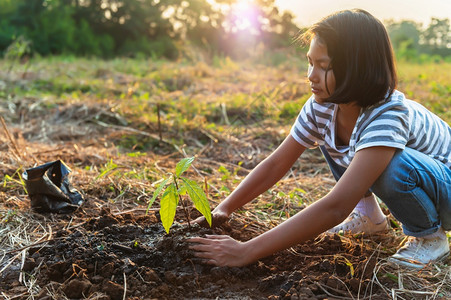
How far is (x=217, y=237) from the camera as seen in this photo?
1.67 metres

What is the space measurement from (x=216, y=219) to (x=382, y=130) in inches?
30.7

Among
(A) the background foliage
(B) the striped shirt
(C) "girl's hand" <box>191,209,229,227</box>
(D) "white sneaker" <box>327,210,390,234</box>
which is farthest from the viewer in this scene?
(A) the background foliage

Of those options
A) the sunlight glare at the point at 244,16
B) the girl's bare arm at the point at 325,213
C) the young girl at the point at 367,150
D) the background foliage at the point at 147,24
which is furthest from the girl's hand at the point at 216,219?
the sunlight glare at the point at 244,16

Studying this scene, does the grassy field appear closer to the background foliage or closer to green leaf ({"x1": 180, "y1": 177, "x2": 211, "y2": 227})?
green leaf ({"x1": 180, "y1": 177, "x2": 211, "y2": 227})

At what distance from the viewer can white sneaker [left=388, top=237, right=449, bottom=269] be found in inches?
69.4

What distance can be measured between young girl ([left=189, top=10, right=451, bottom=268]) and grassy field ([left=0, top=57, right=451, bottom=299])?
Answer: 19 centimetres

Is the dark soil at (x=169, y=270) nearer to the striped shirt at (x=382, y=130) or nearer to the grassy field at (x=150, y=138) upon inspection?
the grassy field at (x=150, y=138)

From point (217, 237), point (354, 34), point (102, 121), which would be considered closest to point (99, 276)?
point (217, 237)

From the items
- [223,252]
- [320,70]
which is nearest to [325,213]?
[223,252]

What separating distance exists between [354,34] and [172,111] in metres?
3.39

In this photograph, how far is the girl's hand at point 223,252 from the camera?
159 centimetres

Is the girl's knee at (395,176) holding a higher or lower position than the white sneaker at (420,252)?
higher

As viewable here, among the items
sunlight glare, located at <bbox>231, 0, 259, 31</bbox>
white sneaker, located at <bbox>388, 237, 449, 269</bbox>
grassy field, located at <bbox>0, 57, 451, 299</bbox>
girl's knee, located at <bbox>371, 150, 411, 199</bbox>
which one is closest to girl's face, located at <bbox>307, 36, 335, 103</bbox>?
grassy field, located at <bbox>0, 57, 451, 299</bbox>

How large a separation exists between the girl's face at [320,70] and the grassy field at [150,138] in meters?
0.18
